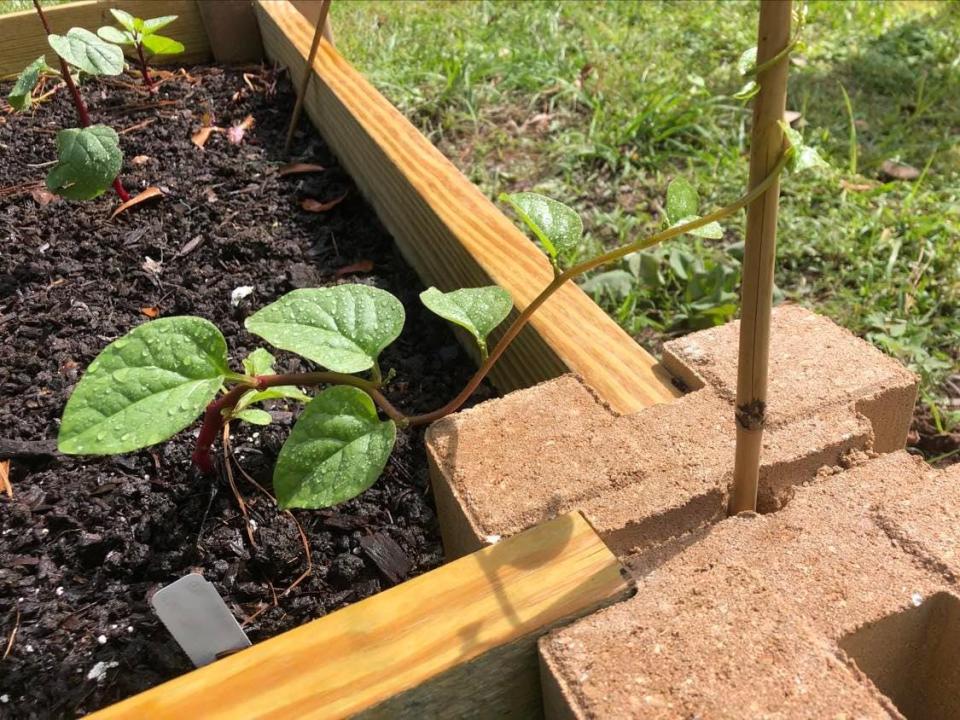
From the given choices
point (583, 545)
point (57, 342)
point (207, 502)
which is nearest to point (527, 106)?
point (57, 342)

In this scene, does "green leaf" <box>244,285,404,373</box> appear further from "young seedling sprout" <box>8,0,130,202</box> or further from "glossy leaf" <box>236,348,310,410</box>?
"young seedling sprout" <box>8,0,130,202</box>

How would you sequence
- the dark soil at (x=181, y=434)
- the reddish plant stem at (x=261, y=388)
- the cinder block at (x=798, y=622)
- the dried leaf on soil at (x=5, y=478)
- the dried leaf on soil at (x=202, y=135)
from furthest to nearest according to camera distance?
the dried leaf on soil at (x=202, y=135) < the dried leaf on soil at (x=5, y=478) < the dark soil at (x=181, y=434) < the reddish plant stem at (x=261, y=388) < the cinder block at (x=798, y=622)

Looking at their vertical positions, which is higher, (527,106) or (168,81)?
(168,81)

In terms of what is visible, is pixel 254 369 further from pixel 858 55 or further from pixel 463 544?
pixel 858 55

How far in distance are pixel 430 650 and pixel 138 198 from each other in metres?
1.50

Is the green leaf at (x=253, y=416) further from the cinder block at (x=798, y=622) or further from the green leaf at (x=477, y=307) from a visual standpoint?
the cinder block at (x=798, y=622)

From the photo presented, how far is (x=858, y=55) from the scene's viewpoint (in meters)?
2.92

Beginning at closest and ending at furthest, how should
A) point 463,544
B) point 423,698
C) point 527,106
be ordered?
point 423,698 → point 463,544 → point 527,106

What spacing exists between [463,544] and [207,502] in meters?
0.45

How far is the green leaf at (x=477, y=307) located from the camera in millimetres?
996

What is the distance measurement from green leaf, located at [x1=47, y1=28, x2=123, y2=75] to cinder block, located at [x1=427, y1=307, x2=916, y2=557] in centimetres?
107

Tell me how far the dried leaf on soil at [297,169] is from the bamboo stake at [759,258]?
4.75 feet

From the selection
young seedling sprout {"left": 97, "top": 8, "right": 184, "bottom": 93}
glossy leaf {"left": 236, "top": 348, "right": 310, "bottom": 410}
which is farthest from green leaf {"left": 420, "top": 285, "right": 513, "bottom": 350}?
young seedling sprout {"left": 97, "top": 8, "right": 184, "bottom": 93}

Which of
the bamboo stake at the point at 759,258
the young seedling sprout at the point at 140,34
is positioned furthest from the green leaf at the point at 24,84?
the bamboo stake at the point at 759,258
